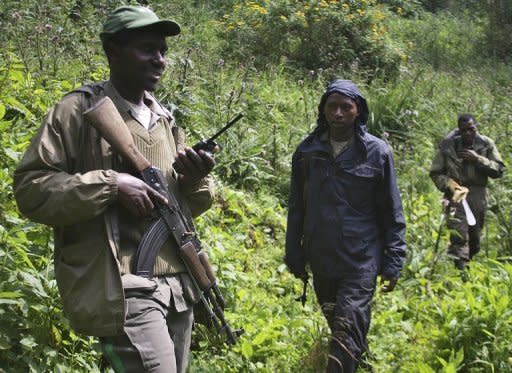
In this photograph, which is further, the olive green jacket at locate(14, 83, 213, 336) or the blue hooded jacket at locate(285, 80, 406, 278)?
the blue hooded jacket at locate(285, 80, 406, 278)

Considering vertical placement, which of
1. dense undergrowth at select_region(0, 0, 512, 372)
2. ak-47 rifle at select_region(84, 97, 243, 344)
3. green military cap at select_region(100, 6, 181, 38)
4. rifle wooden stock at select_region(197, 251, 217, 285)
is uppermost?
green military cap at select_region(100, 6, 181, 38)

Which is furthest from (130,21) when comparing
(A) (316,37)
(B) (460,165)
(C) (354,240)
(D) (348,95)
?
(A) (316,37)

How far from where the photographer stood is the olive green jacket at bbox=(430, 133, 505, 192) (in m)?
7.15

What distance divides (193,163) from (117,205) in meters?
0.39

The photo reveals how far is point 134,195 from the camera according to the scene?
8.38 feet

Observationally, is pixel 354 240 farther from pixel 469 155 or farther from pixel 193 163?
pixel 469 155

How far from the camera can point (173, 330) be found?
287 cm

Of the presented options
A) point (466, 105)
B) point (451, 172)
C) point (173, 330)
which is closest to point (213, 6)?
point (466, 105)

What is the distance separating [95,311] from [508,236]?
6555mm

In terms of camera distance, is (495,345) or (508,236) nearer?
(495,345)

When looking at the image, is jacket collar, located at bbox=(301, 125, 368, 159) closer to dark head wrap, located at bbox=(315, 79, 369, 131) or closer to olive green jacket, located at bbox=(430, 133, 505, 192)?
dark head wrap, located at bbox=(315, 79, 369, 131)

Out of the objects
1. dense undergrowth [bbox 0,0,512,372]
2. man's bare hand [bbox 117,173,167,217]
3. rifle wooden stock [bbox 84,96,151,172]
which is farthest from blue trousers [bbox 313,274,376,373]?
rifle wooden stock [bbox 84,96,151,172]

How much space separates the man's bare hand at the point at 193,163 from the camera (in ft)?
9.20

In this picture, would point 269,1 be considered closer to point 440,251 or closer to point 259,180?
point 259,180
